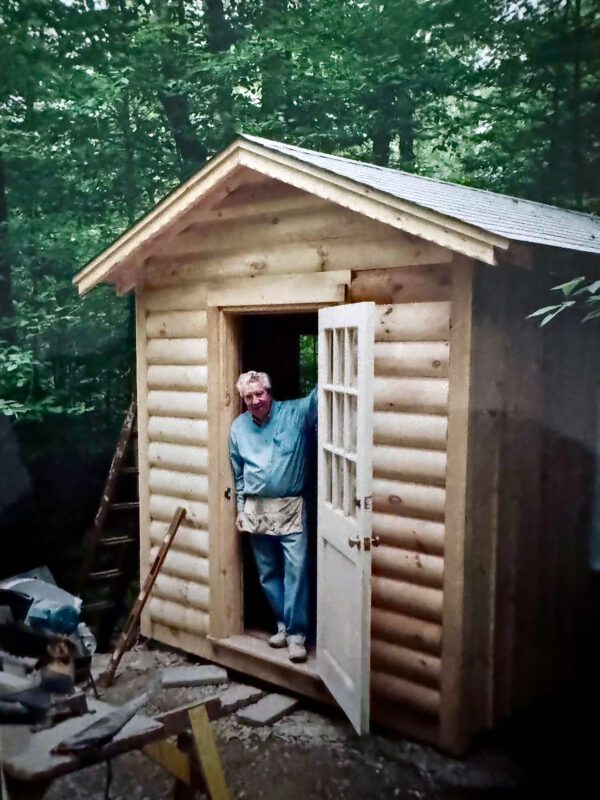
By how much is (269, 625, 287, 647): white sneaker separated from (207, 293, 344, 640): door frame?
32cm

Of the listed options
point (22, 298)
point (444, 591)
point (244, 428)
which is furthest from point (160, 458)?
point (444, 591)

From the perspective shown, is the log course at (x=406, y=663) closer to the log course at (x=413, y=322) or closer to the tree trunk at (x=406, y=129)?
the log course at (x=413, y=322)

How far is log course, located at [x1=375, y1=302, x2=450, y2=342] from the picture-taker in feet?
11.6

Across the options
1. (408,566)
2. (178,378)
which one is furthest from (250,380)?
(408,566)

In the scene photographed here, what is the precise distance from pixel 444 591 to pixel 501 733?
0.94m

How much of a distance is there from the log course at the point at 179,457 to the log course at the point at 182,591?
2.61 feet

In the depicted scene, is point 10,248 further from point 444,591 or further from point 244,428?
point 444,591

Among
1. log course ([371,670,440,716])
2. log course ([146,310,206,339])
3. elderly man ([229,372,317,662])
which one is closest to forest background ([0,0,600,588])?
log course ([146,310,206,339])

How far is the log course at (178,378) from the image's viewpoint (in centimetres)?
475

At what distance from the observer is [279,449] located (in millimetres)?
4367

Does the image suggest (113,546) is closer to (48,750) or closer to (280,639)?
(280,639)

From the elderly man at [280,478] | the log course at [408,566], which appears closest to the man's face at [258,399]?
the elderly man at [280,478]

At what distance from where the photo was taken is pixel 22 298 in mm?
5613

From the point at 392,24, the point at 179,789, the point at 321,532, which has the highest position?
the point at 392,24
